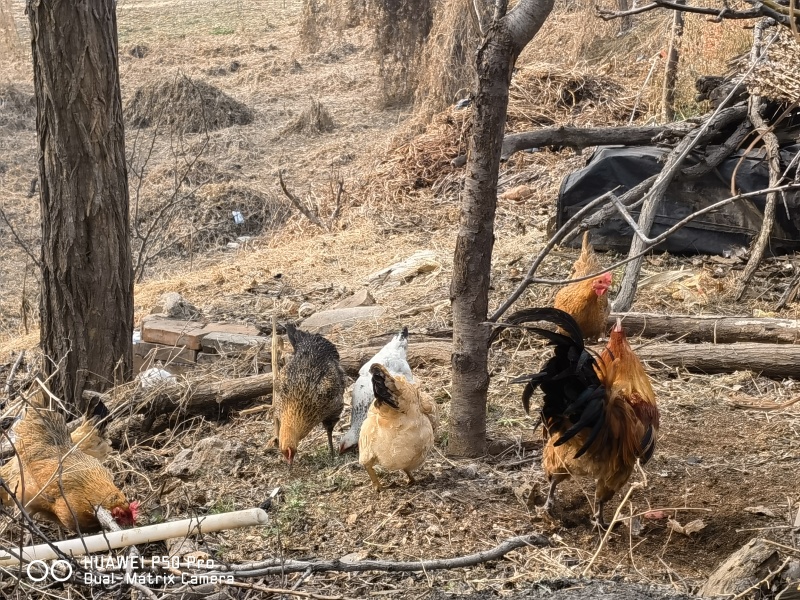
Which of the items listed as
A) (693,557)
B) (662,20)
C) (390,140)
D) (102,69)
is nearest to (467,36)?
(390,140)

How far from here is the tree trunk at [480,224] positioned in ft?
11.8

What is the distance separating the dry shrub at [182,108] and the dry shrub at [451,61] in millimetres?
4052

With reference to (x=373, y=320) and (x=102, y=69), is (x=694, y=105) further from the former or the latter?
(x=102, y=69)

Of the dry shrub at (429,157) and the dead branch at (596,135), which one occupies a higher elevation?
the dead branch at (596,135)

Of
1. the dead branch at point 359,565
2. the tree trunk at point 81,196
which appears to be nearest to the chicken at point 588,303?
the dead branch at point 359,565

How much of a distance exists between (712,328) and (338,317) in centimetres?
280

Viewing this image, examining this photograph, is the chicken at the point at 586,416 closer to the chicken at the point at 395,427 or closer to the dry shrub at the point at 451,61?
the chicken at the point at 395,427

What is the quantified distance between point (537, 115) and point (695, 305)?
20.3 ft

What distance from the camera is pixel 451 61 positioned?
44.0ft

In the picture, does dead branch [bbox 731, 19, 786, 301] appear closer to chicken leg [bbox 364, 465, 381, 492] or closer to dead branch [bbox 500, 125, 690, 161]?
dead branch [bbox 500, 125, 690, 161]

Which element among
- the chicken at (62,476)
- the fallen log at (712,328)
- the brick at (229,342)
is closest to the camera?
the chicken at (62,476)

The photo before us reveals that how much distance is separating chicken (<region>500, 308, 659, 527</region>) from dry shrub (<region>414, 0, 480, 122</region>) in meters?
10.1

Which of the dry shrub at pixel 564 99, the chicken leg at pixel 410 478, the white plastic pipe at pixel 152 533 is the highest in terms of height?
the dry shrub at pixel 564 99

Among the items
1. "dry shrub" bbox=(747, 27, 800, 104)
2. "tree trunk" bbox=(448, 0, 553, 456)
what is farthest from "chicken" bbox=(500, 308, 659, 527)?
"dry shrub" bbox=(747, 27, 800, 104)
